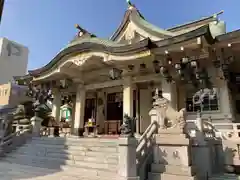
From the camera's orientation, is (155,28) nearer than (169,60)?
No

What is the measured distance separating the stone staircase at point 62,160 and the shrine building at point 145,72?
3.18m

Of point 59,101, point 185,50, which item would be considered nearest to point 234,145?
point 185,50

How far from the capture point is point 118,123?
1235 cm

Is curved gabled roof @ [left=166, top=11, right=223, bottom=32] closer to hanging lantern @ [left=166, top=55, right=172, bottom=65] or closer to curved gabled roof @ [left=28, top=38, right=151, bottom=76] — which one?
hanging lantern @ [left=166, top=55, right=172, bottom=65]

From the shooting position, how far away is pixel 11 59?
103 ft

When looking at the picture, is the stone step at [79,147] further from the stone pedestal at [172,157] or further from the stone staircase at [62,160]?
the stone pedestal at [172,157]

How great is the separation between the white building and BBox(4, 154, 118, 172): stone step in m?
25.3

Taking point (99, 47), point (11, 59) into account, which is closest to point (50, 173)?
point (99, 47)

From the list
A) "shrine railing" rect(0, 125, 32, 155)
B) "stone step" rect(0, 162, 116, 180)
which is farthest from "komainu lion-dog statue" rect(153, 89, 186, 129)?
"shrine railing" rect(0, 125, 32, 155)

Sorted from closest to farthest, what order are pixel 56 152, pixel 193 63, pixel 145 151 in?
pixel 145 151
pixel 56 152
pixel 193 63

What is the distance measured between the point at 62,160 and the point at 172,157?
160 inches

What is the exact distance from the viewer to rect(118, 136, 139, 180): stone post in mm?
5285

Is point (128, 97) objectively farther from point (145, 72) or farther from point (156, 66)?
point (156, 66)

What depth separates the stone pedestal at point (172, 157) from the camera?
557cm
